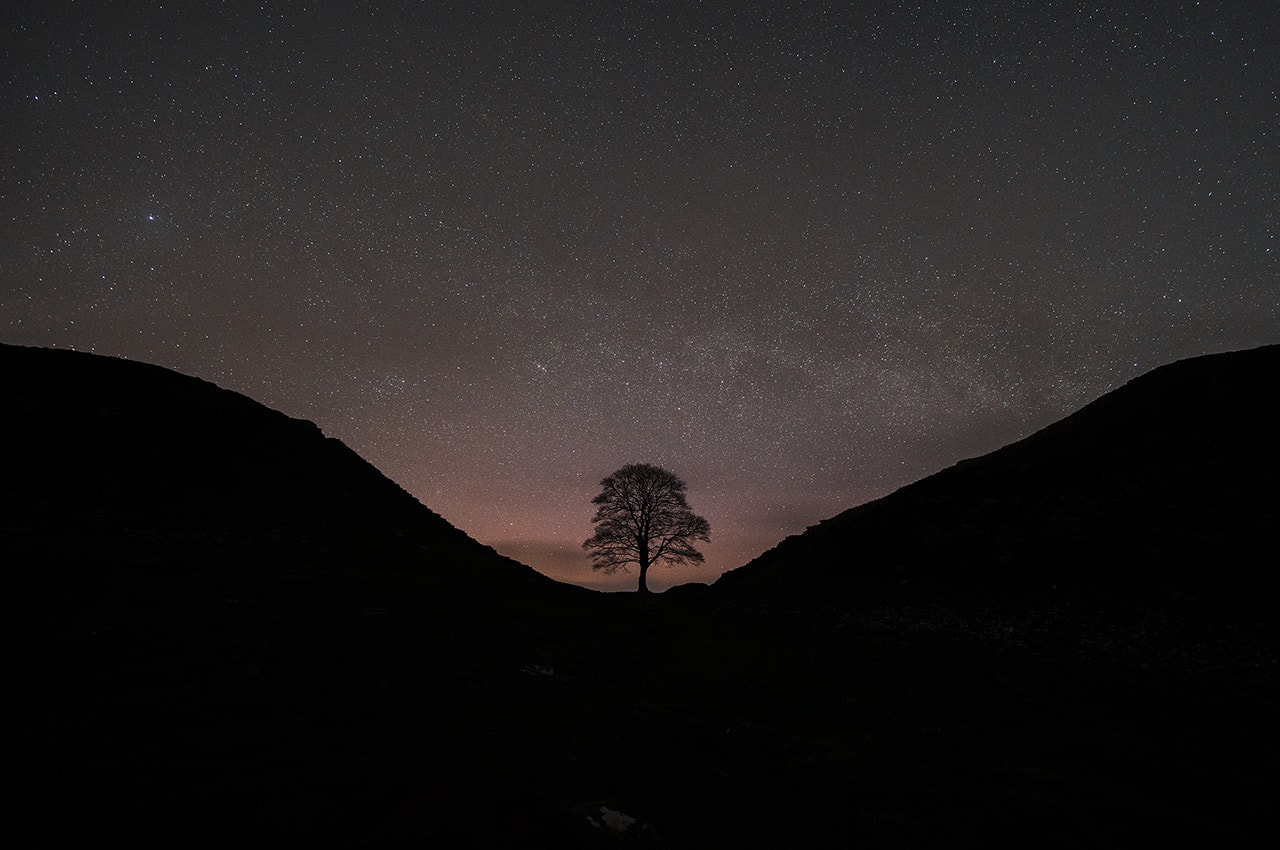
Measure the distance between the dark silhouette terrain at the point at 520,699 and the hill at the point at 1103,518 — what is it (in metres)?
0.45

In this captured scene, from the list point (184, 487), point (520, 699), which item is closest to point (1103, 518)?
point (520, 699)

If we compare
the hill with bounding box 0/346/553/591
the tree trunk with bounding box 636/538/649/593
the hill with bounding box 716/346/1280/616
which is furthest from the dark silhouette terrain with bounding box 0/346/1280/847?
the tree trunk with bounding box 636/538/649/593

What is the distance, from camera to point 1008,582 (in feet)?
93.3

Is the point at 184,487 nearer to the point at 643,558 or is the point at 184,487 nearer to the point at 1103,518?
the point at 643,558

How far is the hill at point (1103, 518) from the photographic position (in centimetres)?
2478

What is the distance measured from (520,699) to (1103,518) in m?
32.3

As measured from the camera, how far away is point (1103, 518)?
98.4ft

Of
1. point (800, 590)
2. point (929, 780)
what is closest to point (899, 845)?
point (929, 780)

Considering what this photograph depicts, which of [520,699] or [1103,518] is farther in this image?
[1103,518]

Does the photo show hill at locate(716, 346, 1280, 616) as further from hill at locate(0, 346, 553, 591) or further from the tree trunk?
hill at locate(0, 346, 553, 591)

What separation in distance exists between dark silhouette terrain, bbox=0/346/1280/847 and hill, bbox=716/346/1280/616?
45 centimetres

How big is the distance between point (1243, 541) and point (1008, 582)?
30.3 ft

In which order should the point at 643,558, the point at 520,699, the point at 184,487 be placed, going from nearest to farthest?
1. the point at 520,699
2. the point at 184,487
3. the point at 643,558

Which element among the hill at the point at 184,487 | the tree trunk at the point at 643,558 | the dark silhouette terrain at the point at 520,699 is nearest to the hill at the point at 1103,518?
the dark silhouette terrain at the point at 520,699
